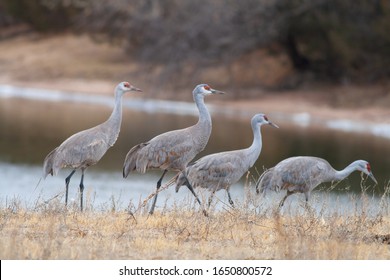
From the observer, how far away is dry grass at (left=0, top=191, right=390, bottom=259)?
6.35 meters

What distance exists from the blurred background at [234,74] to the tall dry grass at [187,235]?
11690 mm

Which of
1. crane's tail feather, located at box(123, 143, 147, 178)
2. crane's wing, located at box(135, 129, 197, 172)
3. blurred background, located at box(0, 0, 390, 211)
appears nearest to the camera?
crane's wing, located at box(135, 129, 197, 172)

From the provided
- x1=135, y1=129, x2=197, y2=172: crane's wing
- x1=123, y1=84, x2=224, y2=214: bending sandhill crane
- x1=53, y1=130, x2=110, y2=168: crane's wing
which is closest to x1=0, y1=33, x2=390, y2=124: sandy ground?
x1=123, y1=84, x2=224, y2=214: bending sandhill crane

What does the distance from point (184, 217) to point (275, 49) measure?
965 inches

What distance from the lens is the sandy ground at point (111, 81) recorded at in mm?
27219

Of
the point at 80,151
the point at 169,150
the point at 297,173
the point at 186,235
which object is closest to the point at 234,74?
the point at 297,173

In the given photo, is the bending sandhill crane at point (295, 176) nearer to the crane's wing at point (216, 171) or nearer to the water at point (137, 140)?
the crane's wing at point (216, 171)

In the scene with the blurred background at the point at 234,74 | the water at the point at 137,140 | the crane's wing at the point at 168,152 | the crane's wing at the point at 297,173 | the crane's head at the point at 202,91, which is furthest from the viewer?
the blurred background at the point at 234,74

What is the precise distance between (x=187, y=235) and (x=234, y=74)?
2515 cm

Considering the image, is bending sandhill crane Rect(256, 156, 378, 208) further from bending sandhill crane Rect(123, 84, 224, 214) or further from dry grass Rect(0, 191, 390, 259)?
dry grass Rect(0, 191, 390, 259)

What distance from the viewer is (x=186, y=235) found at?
718 cm

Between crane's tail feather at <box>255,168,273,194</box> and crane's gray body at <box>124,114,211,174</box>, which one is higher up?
crane's gray body at <box>124,114,211,174</box>

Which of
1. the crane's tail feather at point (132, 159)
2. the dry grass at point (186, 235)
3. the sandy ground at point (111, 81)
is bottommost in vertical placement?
the dry grass at point (186, 235)

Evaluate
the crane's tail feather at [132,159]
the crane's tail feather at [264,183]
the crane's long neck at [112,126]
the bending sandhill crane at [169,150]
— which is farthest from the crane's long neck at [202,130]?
the crane's long neck at [112,126]
